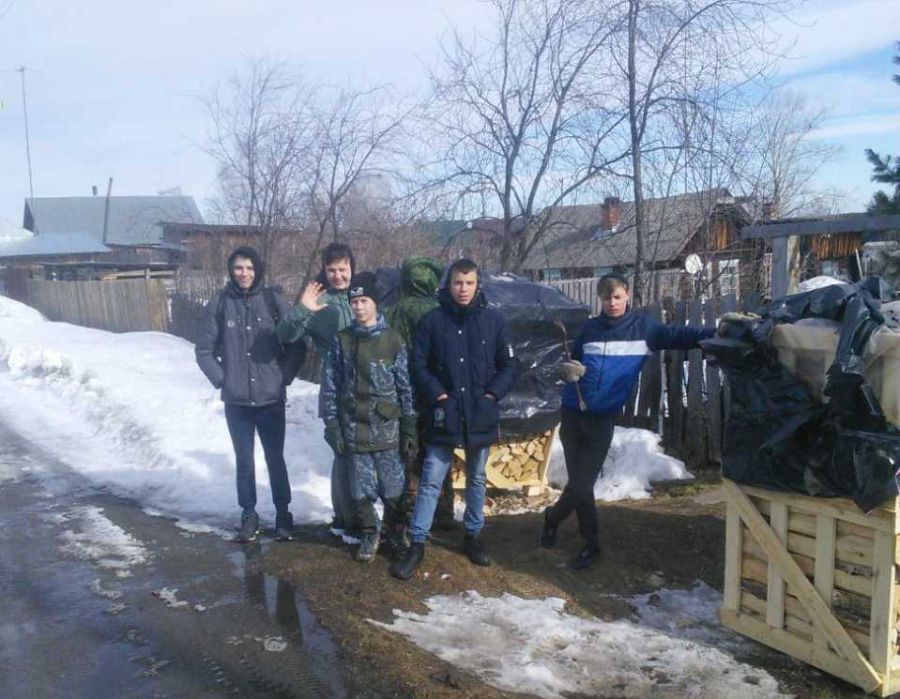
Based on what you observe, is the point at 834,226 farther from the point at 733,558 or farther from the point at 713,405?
the point at 733,558

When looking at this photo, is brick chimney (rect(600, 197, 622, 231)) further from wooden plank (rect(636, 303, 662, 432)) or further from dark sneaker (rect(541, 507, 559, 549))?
dark sneaker (rect(541, 507, 559, 549))

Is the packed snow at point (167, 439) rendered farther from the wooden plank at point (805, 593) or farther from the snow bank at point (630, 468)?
the wooden plank at point (805, 593)

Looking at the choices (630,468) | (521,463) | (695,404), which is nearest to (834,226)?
(695,404)

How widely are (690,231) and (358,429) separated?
6.19 meters

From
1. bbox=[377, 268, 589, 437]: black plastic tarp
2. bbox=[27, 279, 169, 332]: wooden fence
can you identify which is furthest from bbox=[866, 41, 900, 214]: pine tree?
bbox=[27, 279, 169, 332]: wooden fence

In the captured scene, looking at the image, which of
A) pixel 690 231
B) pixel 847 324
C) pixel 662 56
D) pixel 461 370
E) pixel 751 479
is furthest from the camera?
pixel 690 231

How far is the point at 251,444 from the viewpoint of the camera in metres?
5.53

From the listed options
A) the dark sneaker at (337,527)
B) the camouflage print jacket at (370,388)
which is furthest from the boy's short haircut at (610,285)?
the dark sneaker at (337,527)

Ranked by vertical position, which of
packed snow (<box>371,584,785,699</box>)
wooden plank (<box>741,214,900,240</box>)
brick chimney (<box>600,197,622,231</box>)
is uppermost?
brick chimney (<box>600,197,622,231</box>)

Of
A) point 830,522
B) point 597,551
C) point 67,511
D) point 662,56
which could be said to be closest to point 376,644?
point 597,551

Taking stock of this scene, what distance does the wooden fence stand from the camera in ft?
67.3

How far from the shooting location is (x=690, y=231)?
9.72 meters

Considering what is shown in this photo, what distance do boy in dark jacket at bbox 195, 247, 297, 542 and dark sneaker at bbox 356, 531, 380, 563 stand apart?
0.68m

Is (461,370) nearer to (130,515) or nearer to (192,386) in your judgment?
(130,515)
